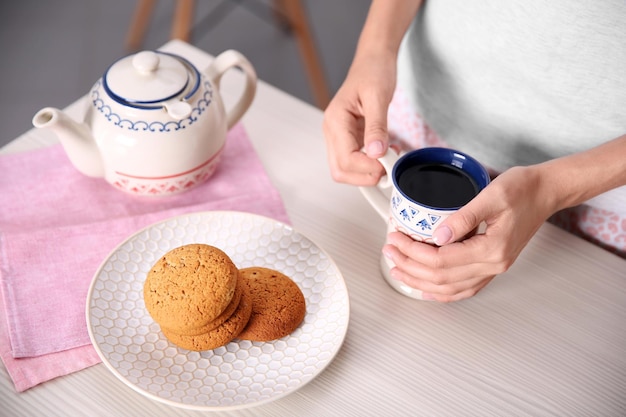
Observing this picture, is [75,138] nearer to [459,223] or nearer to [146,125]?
[146,125]

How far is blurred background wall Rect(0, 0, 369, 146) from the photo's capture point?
2.06 metres

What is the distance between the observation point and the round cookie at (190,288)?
2.04 ft

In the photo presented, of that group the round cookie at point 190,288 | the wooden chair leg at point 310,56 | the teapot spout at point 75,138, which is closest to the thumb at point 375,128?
the round cookie at point 190,288

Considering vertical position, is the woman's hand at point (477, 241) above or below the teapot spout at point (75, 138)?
above

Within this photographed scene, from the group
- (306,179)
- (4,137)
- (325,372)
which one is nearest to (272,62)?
(4,137)

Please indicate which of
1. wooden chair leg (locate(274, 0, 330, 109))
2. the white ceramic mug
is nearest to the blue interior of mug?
the white ceramic mug

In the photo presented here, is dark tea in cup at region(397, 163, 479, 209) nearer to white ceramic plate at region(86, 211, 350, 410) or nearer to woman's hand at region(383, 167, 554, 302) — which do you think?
woman's hand at region(383, 167, 554, 302)

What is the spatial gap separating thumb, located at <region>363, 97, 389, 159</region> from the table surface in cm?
15

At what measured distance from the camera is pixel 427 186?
0.69 metres

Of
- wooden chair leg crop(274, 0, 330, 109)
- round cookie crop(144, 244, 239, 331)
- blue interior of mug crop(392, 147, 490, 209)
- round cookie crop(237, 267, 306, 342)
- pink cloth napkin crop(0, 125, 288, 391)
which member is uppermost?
blue interior of mug crop(392, 147, 490, 209)

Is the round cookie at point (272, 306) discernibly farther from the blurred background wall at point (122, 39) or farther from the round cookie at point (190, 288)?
the blurred background wall at point (122, 39)

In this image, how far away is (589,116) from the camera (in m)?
0.81

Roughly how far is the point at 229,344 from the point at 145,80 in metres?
0.34

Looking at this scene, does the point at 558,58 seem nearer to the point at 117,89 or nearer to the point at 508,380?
the point at 508,380
